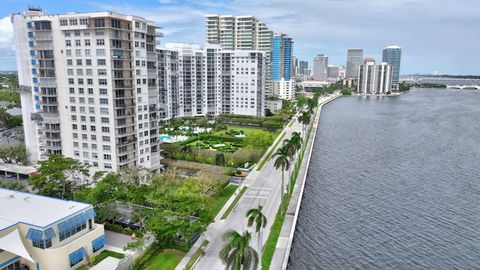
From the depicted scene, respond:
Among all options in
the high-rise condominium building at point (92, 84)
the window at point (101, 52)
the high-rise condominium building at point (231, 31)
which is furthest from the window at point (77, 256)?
the high-rise condominium building at point (231, 31)

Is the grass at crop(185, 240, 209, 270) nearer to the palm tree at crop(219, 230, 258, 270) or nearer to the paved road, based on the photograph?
the paved road

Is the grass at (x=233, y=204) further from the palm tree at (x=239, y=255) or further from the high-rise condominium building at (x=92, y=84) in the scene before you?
the palm tree at (x=239, y=255)

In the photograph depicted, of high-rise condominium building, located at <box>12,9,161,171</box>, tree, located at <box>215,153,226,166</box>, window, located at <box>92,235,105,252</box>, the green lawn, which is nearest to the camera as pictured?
the green lawn

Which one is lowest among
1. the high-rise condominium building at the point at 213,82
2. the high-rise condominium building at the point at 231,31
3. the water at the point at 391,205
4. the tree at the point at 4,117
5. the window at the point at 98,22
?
the water at the point at 391,205

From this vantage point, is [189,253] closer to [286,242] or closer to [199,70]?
[286,242]

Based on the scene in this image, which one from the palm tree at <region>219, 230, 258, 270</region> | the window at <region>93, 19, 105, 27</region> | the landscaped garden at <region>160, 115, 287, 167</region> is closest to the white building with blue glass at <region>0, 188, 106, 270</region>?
the palm tree at <region>219, 230, 258, 270</region>
